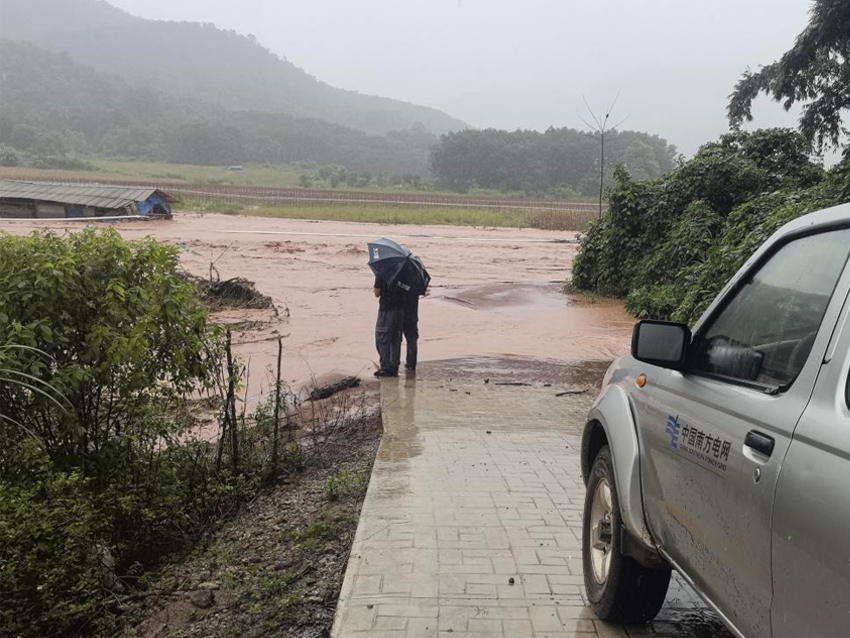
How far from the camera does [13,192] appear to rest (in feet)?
114

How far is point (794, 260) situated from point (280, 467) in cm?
423

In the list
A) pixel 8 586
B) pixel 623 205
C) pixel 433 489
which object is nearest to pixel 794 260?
pixel 433 489

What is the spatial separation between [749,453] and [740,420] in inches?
4.9

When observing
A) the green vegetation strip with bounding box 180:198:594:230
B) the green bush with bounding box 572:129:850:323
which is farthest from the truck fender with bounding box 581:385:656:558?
the green vegetation strip with bounding box 180:198:594:230

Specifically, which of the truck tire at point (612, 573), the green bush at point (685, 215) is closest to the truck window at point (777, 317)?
the truck tire at point (612, 573)

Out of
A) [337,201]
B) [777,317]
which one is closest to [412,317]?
[777,317]

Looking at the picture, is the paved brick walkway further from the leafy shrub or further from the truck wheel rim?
the leafy shrub

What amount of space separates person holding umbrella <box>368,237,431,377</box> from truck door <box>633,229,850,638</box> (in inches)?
218

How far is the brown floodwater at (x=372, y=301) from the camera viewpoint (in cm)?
1148

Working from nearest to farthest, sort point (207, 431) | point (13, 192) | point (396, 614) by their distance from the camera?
point (396, 614) < point (207, 431) < point (13, 192)

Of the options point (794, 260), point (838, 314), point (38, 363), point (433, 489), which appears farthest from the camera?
point (433, 489)

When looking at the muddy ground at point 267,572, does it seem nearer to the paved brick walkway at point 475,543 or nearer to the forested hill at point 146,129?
the paved brick walkway at point 475,543

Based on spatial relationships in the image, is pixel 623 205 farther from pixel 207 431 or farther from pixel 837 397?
pixel 837 397

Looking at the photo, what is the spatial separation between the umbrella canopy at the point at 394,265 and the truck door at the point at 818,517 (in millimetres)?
6421
